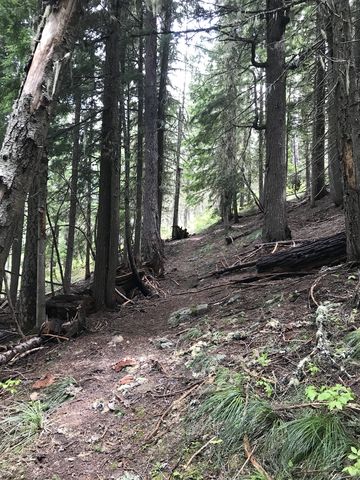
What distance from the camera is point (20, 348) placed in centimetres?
661

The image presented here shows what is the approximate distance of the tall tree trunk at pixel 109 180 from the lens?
8344 millimetres

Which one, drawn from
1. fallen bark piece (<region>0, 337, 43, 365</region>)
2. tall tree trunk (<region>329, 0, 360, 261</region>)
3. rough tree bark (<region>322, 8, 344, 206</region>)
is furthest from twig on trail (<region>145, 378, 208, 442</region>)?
rough tree bark (<region>322, 8, 344, 206</region>)

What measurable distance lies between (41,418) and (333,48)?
19.9ft

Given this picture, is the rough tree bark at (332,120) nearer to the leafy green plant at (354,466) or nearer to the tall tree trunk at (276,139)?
the tall tree trunk at (276,139)

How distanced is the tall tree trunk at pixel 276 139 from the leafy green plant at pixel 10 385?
281 inches

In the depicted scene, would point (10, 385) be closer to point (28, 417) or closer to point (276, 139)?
point (28, 417)

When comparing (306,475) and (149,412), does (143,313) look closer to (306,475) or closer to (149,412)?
(149,412)

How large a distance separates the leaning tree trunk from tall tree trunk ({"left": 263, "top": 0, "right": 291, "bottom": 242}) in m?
8.10

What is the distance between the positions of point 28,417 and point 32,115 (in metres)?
3.46

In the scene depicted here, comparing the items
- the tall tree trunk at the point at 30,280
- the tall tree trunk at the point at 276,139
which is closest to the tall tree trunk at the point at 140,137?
the tall tree trunk at the point at 276,139

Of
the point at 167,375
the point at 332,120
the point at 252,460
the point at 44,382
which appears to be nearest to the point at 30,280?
the point at 44,382

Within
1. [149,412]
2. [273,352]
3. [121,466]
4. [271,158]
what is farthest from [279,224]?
[121,466]

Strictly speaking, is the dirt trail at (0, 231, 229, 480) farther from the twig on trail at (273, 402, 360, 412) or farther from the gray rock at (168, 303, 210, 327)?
the twig on trail at (273, 402, 360, 412)

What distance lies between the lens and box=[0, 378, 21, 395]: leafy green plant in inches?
206
